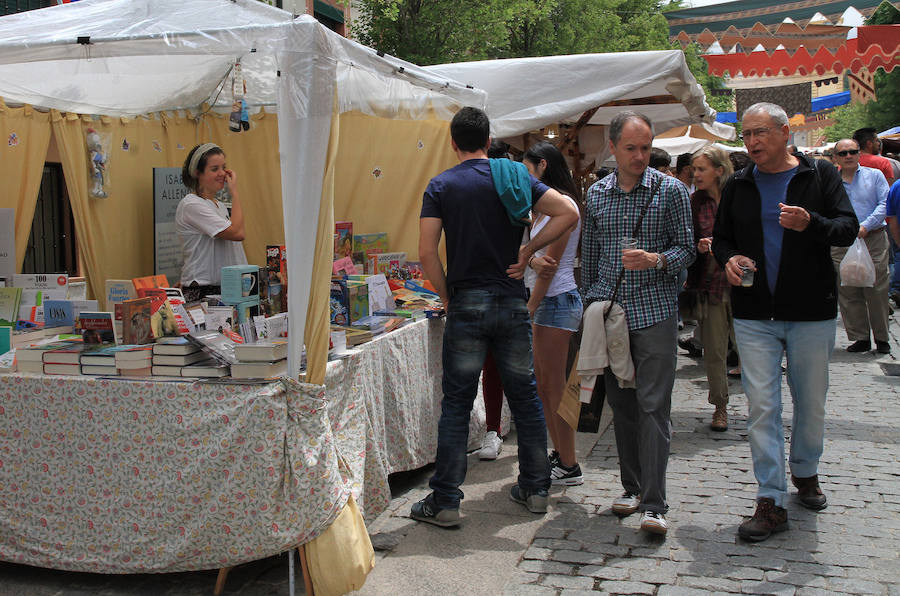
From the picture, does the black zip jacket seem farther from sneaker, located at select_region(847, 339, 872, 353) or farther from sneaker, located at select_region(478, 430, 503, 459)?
sneaker, located at select_region(847, 339, 872, 353)

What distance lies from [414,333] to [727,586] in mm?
2306

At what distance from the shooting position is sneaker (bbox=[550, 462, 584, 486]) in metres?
5.09

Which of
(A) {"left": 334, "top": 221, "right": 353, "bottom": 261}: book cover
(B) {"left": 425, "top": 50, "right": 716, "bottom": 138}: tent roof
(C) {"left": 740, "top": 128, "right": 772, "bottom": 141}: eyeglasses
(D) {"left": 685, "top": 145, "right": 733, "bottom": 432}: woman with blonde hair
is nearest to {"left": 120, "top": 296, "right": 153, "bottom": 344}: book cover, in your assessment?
(A) {"left": 334, "top": 221, "right": 353, "bottom": 261}: book cover

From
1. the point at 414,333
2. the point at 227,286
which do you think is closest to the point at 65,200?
the point at 227,286

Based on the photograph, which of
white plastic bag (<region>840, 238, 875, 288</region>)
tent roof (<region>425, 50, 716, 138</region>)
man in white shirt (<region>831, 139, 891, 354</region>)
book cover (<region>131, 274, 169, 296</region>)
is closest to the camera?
book cover (<region>131, 274, 169, 296</region>)

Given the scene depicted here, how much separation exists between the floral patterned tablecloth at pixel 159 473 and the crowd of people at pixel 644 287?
40.6 inches

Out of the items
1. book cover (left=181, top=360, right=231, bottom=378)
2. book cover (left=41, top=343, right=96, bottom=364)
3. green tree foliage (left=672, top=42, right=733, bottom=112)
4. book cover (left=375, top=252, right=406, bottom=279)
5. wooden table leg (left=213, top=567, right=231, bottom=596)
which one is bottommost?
wooden table leg (left=213, top=567, right=231, bottom=596)

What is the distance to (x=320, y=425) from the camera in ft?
12.0

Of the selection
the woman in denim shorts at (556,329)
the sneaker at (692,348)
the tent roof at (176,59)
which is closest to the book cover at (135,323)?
the tent roof at (176,59)

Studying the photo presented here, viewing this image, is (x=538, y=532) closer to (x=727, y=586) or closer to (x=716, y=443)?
(x=727, y=586)

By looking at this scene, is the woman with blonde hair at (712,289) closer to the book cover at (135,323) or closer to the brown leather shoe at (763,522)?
the brown leather shoe at (763,522)

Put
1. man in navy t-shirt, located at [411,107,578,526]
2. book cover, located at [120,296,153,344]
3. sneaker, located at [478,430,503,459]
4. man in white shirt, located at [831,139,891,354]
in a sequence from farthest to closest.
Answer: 1. man in white shirt, located at [831,139,891,354]
2. sneaker, located at [478,430,503,459]
3. man in navy t-shirt, located at [411,107,578,526]
4. book cover, located at [120,296,153,344]

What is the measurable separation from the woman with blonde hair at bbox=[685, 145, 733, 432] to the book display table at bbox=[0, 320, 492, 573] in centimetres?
332

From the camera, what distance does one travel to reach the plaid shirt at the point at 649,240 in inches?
166
